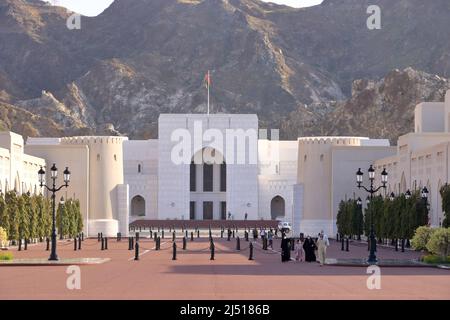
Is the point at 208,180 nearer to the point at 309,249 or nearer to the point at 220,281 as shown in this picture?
the point at 309,249

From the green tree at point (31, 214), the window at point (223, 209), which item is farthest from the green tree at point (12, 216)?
the window at point (223, 209)

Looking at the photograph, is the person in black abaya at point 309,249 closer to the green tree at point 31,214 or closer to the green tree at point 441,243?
the green tree at point 441,243

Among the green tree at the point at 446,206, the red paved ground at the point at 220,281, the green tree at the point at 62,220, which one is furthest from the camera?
the green tree at the point at 62,220

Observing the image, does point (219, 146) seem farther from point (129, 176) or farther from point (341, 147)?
point (341, 147)

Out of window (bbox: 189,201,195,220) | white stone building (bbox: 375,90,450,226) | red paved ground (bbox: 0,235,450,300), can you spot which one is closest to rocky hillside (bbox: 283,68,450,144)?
window (bbox: 189,201,195,220)

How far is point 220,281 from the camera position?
1043 inches

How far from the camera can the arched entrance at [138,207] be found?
96.5 metres

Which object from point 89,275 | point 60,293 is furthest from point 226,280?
point 60,293

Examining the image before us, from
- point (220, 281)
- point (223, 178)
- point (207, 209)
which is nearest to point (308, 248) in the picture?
point (220, 281)

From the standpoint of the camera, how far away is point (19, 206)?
5300cm

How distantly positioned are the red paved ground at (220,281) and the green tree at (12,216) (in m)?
16.0

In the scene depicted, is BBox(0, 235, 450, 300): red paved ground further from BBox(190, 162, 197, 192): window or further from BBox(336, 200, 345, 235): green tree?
BBox(190, 162, 197, 192): window

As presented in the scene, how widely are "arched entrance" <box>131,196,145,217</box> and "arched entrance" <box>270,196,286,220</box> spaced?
36.7ft

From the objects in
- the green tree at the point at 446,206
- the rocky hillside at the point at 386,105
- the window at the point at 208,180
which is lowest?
the green tree at the point at 446,206
